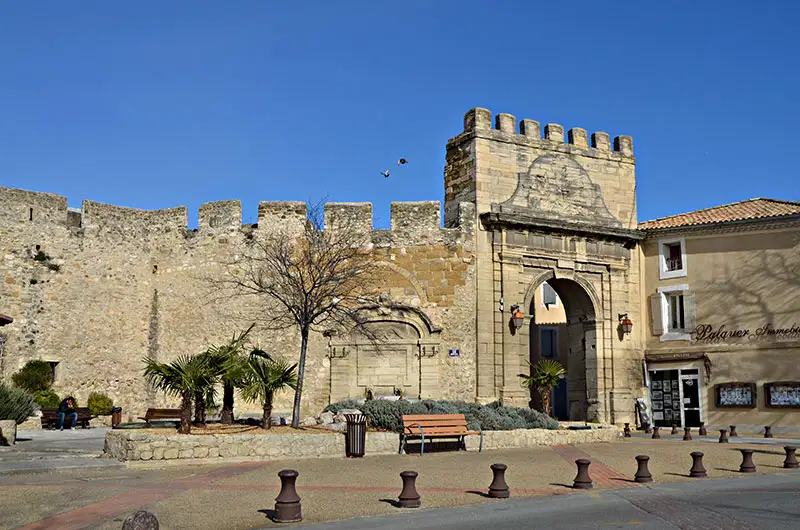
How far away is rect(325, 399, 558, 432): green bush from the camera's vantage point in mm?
17047

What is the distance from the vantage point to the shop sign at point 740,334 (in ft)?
78.9

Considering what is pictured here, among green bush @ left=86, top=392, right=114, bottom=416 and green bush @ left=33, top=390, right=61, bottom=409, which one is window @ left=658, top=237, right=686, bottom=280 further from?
green bush @ left=33, top=390, right=61, bottom=409

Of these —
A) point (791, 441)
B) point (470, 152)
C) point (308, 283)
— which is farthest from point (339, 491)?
point (470, 152)

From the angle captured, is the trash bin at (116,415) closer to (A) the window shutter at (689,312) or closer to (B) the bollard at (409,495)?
(B) the bollard at (409,495)

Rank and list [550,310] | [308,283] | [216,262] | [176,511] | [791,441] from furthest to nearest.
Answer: [550,310] < [216,262] < [308,283] < [791,441] < [176,511]

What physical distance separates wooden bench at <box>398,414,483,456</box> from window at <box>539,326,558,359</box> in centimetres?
2090

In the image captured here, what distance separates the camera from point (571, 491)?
11.1m

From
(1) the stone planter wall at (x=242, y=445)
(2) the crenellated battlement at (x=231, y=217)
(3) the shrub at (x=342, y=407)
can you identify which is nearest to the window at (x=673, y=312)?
(2) the crenellated battlement at (x=231, y=217)

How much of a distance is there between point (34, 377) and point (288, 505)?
16.4 m

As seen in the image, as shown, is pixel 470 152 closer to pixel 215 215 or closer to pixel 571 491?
pixel 215 215

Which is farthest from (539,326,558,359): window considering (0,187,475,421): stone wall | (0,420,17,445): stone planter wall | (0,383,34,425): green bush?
(0,420,17,445): stone planter wall

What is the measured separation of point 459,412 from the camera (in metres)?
18.8

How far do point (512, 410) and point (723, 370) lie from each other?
8.74 m

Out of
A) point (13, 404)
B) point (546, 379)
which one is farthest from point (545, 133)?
point (13, 404)
